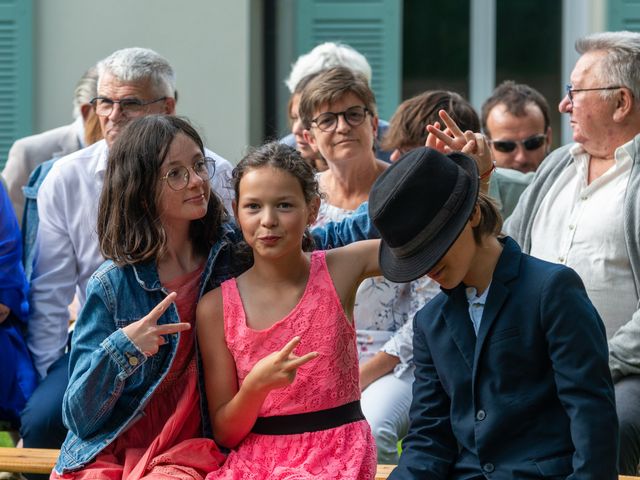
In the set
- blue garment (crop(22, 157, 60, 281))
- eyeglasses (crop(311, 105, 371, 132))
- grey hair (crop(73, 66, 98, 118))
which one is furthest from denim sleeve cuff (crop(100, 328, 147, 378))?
grey hair (crop(73, 66, 98, 118))

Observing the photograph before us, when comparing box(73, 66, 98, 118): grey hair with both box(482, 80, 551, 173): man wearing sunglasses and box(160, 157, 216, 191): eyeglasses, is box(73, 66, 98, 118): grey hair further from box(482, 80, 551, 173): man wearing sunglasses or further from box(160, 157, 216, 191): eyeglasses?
box(160, 157, 216, 191): eyeglasses

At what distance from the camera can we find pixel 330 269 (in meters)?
3.38

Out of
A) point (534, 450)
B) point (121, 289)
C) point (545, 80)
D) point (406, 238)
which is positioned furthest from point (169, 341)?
point (545, 80)

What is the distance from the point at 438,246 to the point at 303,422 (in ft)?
2.20

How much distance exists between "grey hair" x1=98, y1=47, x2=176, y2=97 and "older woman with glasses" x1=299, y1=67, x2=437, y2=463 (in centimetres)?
53

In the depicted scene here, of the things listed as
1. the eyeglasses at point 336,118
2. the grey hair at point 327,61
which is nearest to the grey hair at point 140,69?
the eyeglasses at point 336,118

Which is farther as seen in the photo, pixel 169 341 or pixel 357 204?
pixel 357 204

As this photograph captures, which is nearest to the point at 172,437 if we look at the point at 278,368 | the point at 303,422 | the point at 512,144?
the point at 303,422

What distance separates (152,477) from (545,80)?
475cm

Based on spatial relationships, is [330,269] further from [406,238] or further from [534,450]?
[534,450]

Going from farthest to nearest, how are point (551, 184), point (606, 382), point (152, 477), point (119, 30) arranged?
point (119, 30)
point (551, 184)
point (152, 477)
point (606, 382)

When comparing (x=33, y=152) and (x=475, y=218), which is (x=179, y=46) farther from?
(x=475, y=218)

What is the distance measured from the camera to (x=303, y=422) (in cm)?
327

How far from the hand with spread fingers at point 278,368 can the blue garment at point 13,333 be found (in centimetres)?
142
